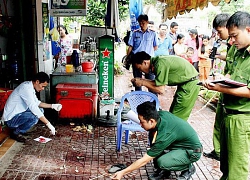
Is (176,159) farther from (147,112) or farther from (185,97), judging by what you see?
(185,97)

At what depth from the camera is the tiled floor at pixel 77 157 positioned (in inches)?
157

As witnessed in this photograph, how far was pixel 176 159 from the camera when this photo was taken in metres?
3.60

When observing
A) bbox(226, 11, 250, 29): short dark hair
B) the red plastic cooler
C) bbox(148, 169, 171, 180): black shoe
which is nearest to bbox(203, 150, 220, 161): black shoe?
bbox(148, 169, 171, 180): black shoe

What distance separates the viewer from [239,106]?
3.01 metres

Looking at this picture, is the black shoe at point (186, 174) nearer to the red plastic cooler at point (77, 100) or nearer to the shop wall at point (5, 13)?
the red plastic cooler at point (77, 100)

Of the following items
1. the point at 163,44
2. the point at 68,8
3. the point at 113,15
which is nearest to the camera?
the point at 68,8

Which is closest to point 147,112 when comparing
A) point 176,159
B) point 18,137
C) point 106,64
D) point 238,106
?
point 176,159

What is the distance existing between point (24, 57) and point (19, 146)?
7.81 ft

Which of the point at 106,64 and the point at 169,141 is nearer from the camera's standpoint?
the point at 169,141

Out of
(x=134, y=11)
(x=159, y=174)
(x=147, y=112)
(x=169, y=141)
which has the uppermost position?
(x=134, y=11)

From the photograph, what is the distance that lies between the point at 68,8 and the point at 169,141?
4045 mm

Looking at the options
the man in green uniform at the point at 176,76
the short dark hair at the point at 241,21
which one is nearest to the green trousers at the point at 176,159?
the man in green uniform at the point at 176,76

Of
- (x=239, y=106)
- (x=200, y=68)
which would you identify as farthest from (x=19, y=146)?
(x=200, y=68)

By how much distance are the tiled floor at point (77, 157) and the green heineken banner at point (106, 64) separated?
43.9 inches
